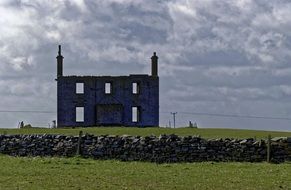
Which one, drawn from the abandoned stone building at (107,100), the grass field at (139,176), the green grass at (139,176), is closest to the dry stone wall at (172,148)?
the grass field at (139,176)

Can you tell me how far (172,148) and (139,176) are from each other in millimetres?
9594

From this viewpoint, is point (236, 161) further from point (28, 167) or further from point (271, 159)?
point (28, 167)

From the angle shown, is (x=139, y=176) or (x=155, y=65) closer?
(x=139, y=176)

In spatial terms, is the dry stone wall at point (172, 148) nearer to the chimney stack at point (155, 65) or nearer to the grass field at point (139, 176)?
the grass field at point (139, 176)

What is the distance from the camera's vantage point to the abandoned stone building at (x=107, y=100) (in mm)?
74250

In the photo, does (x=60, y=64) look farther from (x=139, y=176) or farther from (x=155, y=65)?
(x=139, y=176)

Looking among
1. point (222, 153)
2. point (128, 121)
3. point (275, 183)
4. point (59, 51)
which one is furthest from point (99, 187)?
point (59, 51)

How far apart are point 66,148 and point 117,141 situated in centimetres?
308

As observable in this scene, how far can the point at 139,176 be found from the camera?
24250 millimetres

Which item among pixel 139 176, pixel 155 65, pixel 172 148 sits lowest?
pixel 139 176

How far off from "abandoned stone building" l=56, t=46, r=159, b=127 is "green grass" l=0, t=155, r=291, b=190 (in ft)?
141

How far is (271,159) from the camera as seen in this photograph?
3259cm

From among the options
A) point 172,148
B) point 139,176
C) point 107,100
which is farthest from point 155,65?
point 139,176

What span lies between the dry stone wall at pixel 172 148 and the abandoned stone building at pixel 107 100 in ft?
124
